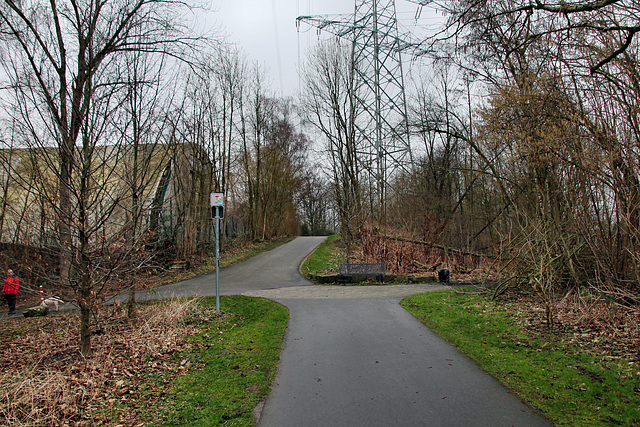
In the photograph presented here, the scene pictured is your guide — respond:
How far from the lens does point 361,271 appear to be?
17.3 m

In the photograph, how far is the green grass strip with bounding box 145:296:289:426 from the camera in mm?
4328

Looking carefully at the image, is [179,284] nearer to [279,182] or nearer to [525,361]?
[525,361]

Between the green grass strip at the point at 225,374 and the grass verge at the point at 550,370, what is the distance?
309cm

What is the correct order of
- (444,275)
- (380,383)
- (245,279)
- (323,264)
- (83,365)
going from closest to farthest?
(380,383), (83,365), (444,275), (245,279), (323,264)

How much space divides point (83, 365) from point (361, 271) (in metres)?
12.5

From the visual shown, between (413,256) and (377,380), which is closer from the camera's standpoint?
(377,380)

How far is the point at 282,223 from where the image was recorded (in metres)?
42.4

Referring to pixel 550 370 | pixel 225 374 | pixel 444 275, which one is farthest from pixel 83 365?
pixel 444 275

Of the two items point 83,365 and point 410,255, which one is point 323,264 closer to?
point 410,255

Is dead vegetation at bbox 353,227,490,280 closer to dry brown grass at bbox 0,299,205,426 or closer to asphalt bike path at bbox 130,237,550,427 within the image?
asphalt bike path at bbox 130,237,550,427

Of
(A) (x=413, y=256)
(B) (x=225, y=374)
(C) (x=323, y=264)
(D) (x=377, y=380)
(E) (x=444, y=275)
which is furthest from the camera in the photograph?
(C) (x=323, y=264)

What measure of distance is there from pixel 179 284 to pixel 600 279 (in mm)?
14801

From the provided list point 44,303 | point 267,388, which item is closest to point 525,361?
point 267,388

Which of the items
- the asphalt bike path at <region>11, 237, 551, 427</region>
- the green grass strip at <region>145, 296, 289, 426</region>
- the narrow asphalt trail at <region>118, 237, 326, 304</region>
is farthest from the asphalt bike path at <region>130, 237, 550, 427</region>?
the narrow asphalt trail at <region>118, 237, 326, 304</region>
